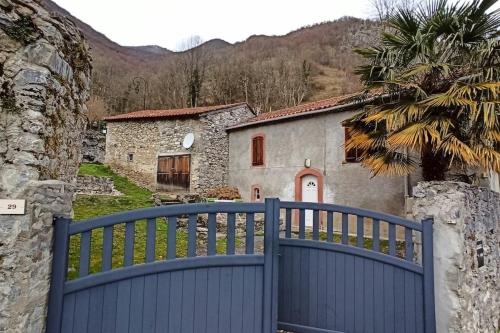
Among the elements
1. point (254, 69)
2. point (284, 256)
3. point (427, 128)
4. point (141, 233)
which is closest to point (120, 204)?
point (141, 233)

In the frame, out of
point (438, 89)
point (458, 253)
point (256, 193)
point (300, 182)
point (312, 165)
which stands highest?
point (438, 89)

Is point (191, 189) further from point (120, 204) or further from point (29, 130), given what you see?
point (29, 130)

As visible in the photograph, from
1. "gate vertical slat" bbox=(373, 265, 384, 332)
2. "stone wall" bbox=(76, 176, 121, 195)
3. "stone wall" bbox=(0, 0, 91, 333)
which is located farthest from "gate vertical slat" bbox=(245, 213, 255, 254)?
"stone wall" bbox=(76, 176, 121, 195)

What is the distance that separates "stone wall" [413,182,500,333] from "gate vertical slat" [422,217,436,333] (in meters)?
0.26

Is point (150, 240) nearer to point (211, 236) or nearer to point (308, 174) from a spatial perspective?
point (211, 236)

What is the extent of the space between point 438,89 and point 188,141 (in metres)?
11.7

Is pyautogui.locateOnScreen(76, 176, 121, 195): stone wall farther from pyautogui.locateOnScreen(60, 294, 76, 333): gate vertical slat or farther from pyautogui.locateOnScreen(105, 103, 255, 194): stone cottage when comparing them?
pyautogui.locateOnScreen(60, 294, 76, 333): gate vertical slat

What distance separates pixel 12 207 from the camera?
2.11 meters

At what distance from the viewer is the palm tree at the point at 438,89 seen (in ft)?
14.8

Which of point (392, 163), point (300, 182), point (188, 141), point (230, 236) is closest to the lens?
point (230, 236)

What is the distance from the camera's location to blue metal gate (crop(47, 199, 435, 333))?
236 cm

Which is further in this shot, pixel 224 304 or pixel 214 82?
pixel 214 82

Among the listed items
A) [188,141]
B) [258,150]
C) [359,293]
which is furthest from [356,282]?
[188,141]

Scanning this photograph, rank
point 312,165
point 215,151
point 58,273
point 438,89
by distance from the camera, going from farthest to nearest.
A: point 215,151 < point 312,165 < point 438,89 < point 58,273
